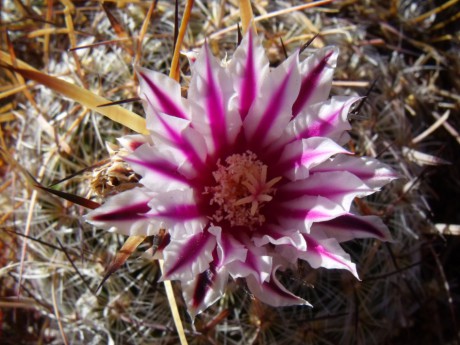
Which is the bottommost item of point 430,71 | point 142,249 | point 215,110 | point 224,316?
point 224,316

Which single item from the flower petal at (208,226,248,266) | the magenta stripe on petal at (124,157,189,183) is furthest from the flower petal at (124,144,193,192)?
the flower petal at (208,226,248,266)

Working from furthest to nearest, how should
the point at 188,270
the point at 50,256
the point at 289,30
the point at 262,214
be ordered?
the point at 289,30 < the point at 50,256 < the point at 262,214 < the point at 188,270

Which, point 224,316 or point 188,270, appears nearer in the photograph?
point 188,270

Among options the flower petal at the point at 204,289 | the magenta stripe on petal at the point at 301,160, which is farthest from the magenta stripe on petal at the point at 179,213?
the magenta stripe on petal at the point at 301,160

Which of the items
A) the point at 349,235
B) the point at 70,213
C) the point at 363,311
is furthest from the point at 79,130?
the point at 363,311

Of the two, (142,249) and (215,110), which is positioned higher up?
(215,110)

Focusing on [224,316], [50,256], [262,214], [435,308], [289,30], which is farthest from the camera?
[435,308]

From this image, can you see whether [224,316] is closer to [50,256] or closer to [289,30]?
[50,256]

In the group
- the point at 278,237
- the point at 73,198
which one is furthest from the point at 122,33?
the point at 278,237

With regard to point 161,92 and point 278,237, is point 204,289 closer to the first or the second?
point 278,237
